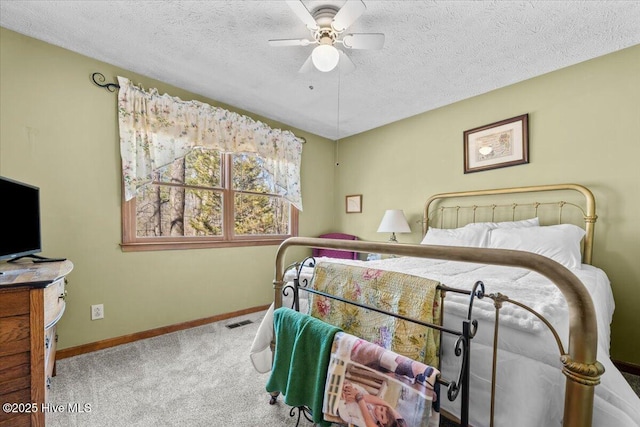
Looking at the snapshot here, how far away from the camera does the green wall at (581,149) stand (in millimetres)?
2074

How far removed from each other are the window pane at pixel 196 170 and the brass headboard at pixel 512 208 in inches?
98.1

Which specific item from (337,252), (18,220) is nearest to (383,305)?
(18,220)

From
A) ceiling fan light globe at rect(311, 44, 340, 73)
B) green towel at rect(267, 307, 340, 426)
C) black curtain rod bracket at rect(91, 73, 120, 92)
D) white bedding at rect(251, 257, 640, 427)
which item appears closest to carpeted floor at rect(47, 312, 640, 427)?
green towel at rect(267, 307, 340, 426)

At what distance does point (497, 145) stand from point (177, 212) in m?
3.36

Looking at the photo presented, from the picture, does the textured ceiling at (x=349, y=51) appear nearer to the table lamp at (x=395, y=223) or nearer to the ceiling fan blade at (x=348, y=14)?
the ceiling fan blade at (x=348, y=14)

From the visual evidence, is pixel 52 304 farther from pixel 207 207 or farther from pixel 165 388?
pixel 207 207

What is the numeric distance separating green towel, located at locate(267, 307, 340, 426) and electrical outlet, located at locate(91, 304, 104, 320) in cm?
188

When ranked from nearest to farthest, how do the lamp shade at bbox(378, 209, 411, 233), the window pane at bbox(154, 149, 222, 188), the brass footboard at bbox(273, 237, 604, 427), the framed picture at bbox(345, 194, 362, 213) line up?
the brass footboard at bbox(273, 237, 604, 427) < the window pane at bbox(154, 149, 222, 188) < the lamp shade at bbox(378, 209, 411, 233) < the framed picture at bbox(345, 194, 362, 213)

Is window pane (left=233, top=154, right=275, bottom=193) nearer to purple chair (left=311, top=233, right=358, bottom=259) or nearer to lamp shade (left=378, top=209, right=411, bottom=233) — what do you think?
purple chair (left=311, top=233, right=358, bottom=259)

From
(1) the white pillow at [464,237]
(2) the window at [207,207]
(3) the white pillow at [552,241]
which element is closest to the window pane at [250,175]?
(2) the window at [207,207]

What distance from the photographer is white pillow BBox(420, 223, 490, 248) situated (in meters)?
2.52

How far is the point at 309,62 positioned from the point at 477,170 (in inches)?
81.4

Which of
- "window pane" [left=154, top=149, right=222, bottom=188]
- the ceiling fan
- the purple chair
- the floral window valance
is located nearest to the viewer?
the ceiling fan

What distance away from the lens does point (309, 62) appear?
6.56 ft
